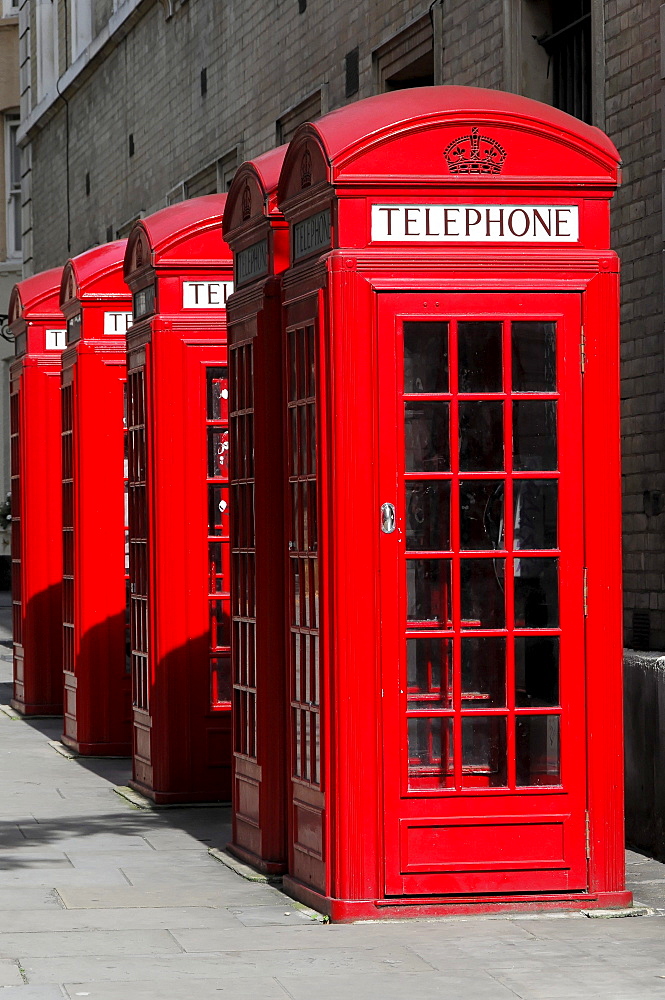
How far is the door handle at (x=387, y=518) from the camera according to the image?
6914 mm

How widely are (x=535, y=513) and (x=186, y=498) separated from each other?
10.6 feet

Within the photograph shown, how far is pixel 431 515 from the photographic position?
23.0ft

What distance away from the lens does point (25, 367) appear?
1426 cm

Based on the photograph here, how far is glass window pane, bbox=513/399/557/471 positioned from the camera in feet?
23.1

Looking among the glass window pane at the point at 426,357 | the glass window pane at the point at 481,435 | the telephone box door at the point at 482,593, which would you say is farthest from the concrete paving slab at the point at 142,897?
the glass window pane at the point at 426,357

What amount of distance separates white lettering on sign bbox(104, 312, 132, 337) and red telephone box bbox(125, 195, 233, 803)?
174 cm

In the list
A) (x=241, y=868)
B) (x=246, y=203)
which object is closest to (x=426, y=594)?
(x=241, y=868)

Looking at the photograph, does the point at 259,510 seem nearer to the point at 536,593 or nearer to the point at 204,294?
the point at 536,593

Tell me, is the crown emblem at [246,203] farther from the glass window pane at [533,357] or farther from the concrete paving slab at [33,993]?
the concrete paving slab at [33,993]

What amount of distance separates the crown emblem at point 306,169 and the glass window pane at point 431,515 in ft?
4.13

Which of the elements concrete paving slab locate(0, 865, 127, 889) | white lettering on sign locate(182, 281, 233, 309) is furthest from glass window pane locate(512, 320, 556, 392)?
white lettering on sign locate(182, 281, 233, 309)

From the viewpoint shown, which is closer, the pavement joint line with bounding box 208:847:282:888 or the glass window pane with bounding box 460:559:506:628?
the glass window pane with bounding box 460:559:506:628

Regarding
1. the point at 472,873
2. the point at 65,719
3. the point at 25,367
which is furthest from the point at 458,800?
the point at 25,367

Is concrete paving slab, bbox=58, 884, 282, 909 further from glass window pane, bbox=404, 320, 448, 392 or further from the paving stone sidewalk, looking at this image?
glass window pane, bbox=404, 320, 448, 392
